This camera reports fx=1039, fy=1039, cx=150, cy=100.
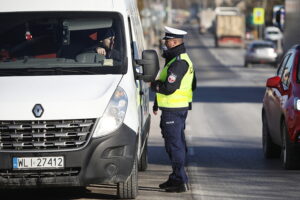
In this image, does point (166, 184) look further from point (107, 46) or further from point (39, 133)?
point (39, 133)

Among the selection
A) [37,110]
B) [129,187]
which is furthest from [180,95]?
[37,110]

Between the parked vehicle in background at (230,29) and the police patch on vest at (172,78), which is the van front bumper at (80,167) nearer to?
the police patch on vest at (172,78)

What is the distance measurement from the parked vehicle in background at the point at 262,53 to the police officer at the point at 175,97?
146 feet

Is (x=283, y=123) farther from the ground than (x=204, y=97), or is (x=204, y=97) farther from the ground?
(x=283, y=123)

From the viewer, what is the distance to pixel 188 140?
17844 millimetres

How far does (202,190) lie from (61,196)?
155 cm

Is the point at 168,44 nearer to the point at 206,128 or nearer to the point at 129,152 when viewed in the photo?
the point at 129,152

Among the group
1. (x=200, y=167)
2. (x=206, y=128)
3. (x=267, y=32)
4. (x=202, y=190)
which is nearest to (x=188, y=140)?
(x=206, y=128)

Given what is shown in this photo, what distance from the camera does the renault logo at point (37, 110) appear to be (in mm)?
9516

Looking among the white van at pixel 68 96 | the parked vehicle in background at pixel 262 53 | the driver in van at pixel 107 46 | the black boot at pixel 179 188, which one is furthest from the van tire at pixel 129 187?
the parked vehicle in background at pixel 262 53

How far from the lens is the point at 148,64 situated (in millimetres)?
10562

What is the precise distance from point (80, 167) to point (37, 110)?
0.66 metres

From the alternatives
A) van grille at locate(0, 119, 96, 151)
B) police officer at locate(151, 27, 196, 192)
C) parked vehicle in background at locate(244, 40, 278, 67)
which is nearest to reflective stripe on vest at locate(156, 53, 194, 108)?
police officer at locate(151, 27, 196, 192)

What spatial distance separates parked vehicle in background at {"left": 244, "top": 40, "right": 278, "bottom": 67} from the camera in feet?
183
